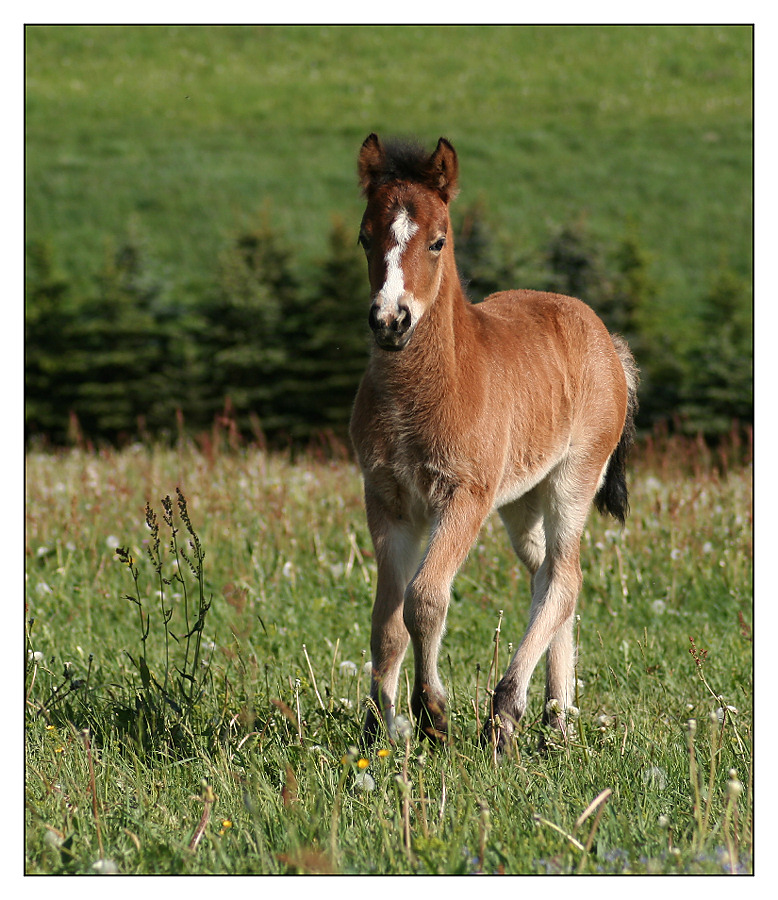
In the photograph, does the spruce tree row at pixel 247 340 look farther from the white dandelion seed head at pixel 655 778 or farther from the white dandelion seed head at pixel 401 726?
the white dandelion seed head at pixel 655 778

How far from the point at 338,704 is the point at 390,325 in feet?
6.05

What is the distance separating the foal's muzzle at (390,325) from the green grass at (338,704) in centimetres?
111

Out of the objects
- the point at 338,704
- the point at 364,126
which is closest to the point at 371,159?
the point at 338,704

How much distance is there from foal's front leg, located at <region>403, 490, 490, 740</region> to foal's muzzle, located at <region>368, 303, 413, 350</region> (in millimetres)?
768

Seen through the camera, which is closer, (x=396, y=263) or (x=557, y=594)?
(x=396, y=263)

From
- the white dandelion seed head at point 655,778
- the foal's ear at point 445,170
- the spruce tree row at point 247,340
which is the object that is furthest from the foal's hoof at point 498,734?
the spruce tree row at point 247,340

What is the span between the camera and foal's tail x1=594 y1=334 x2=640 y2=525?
539 cm

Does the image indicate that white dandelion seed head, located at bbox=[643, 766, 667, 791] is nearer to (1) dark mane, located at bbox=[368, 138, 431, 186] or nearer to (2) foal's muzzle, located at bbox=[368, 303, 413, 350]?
(2) foal's muzzle, located at bbox=[368, 303, 413, 350]

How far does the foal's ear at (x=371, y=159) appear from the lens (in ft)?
12.3

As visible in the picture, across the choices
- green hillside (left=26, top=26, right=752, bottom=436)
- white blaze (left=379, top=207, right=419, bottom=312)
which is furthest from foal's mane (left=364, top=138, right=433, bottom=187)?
green hillside (left=26, top=26, right=752, bottom=436)

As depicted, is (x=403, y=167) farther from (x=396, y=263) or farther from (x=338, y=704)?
(x=338, y=704)

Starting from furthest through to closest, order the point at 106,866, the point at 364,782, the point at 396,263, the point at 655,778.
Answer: the point at 396,263
the point at 655,778
the point at 364,782
the point at 106,866

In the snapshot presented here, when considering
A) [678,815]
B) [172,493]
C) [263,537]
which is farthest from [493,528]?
[678,815]

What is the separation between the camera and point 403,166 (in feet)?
12.1
